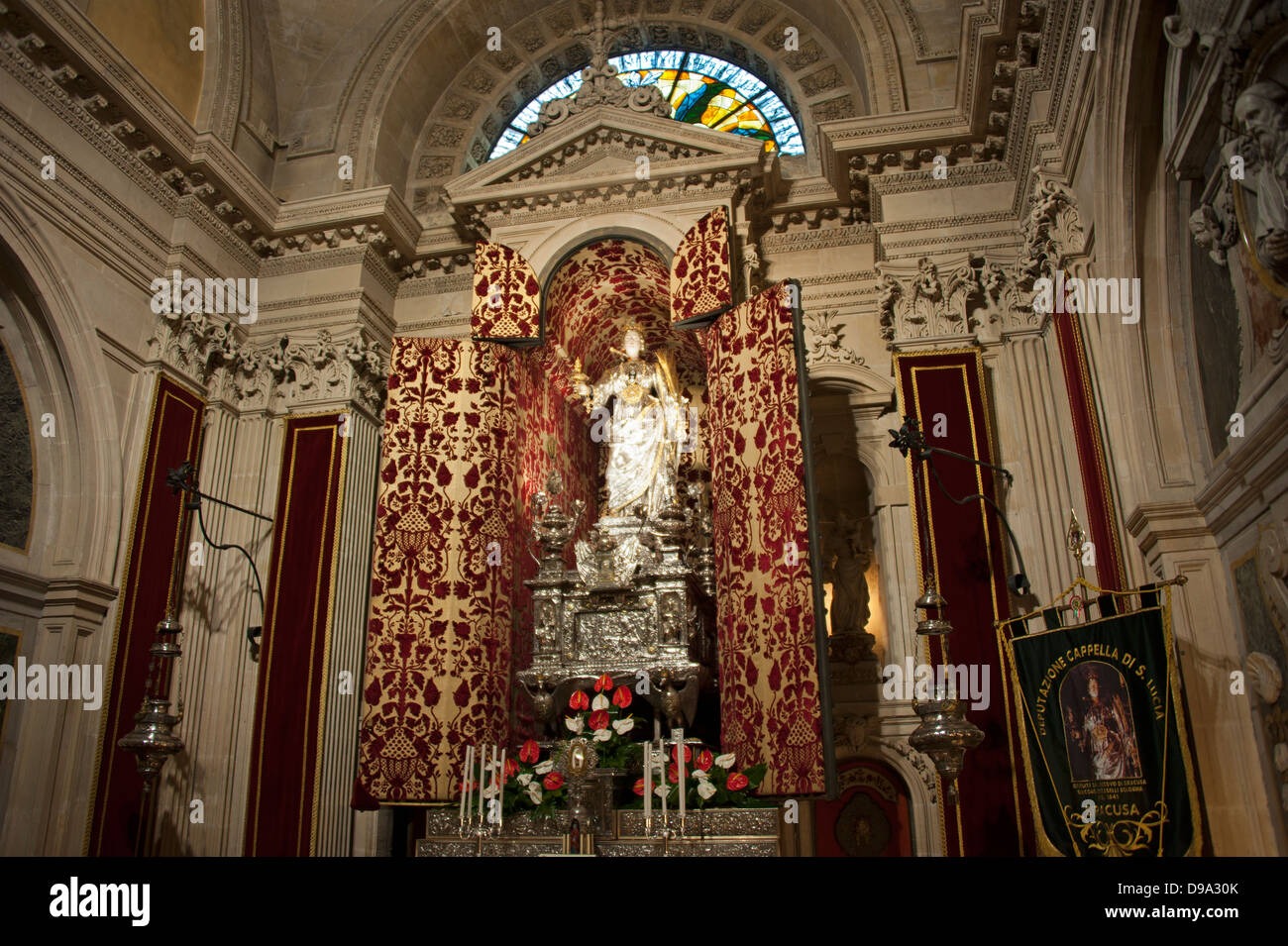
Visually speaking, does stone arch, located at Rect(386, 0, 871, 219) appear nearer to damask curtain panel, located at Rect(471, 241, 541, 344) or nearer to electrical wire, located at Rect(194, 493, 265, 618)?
damask curtain panel, located at Rect(471, 241, 541, 344)

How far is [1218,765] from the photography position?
17.0 ft

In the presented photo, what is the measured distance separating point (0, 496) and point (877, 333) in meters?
7.92

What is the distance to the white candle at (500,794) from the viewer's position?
22.1ft

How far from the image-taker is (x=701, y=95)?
11.9 metres

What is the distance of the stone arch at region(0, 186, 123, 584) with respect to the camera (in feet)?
25.7

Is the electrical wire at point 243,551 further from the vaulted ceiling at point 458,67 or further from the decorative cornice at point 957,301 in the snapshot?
the decorative cornice at point 957,301

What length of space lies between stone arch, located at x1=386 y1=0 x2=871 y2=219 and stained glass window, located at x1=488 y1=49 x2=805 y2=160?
113 millimetres

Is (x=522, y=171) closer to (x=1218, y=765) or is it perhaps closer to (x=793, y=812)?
(x=793, y=812)

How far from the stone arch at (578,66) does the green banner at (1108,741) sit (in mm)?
7097

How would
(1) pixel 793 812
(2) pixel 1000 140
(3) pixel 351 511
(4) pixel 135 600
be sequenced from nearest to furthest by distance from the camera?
(1) pixel 793 812
(4) pixel 135 600
(2) pixel 1000 140
(3) pixel 351 511

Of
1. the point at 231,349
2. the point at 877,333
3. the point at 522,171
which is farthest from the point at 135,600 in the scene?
the point at 877,333

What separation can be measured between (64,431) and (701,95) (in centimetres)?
813

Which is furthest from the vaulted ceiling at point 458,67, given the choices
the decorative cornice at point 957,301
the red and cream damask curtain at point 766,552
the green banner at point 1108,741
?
the green banner at point 1108,741

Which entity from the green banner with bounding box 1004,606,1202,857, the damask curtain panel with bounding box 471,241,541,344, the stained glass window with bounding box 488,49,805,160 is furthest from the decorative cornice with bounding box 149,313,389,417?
the green banner with bounding box 1004,606,1202,857
